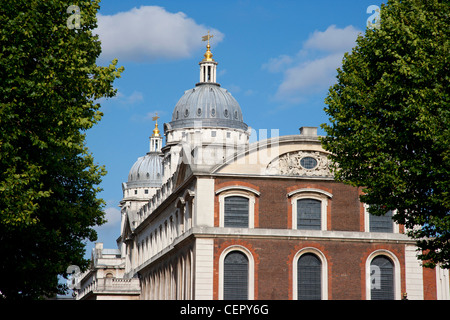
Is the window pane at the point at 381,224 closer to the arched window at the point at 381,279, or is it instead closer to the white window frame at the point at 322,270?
the arched window at the point at 381,279

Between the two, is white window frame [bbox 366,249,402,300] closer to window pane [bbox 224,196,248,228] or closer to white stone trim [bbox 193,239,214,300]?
window pane [bbox 224,196,248,228]

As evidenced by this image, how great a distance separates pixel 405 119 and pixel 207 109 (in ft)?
205

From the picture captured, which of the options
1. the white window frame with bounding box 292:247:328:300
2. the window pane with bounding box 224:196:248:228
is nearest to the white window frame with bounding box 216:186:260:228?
the window pane with bounding box 224:196:248:228

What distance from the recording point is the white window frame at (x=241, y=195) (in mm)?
48094

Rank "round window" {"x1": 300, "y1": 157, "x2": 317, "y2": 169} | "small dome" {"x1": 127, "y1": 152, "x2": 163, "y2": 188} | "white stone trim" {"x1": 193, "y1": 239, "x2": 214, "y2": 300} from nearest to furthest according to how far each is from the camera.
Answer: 1. "white stone trim" {"x1": 193, "y1": 239, "x2": 214, "y2": 300}
2. "round window" {"x1": 300, "y1": 157, "x2": 317, "y2": 169}
3. "small dome" {"x1": 127, "y1": 152, "x2": 163, "y2": 188}

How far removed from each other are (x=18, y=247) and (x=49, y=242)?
1272 mm

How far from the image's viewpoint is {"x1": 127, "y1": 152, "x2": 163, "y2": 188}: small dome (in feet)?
444

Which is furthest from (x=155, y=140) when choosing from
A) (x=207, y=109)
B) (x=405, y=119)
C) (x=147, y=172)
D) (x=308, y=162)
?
(x=405, y=119)

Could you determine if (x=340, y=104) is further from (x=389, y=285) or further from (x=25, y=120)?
(x=389, y=285)

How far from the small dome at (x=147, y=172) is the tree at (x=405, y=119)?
4239 inches

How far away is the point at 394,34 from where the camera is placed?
1039 inches

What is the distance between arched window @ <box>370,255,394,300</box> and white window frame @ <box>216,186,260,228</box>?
8.04 meters

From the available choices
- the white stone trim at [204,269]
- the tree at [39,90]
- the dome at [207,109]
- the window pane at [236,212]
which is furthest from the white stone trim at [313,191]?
the dome at [207,109]
